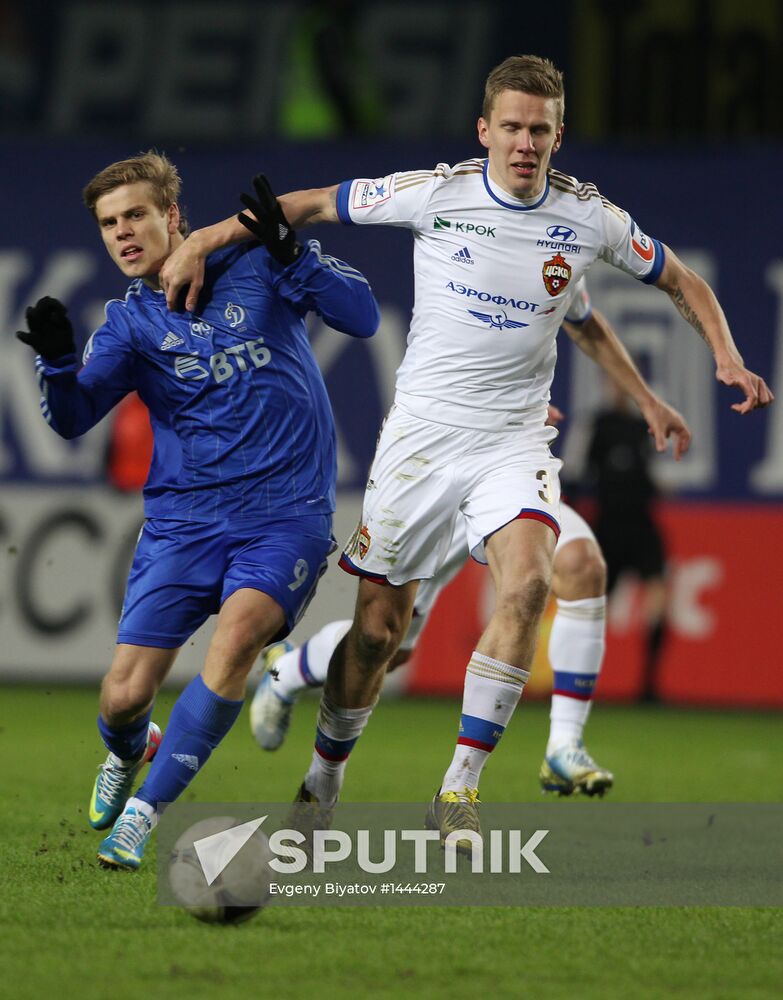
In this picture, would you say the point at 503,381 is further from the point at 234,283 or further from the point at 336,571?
the point at 336,571

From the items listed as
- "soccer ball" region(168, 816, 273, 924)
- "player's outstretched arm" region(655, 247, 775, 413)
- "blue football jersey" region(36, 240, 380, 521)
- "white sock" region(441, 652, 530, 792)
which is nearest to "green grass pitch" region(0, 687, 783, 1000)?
"soccer ball" region(168, 816, 273, 924)

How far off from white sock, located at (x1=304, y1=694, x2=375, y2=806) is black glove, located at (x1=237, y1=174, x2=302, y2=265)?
1.39 m

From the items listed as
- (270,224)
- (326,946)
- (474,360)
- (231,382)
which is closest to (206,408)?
(231,382)

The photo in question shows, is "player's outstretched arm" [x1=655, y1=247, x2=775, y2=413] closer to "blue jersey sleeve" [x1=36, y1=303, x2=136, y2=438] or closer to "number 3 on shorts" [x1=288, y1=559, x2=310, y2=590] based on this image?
"number 3 on shorts" [x1=288, y1=559, x2=310, y2=590]

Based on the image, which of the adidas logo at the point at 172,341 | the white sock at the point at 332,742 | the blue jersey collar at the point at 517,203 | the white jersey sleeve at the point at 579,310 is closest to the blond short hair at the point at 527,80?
the blue jersey collar at the point at 517,203

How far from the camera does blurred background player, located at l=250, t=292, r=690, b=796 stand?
6180 mm

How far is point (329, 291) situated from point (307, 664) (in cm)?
211

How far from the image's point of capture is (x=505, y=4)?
13.3 meters

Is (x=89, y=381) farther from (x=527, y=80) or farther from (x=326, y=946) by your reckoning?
(x=326, y=946)

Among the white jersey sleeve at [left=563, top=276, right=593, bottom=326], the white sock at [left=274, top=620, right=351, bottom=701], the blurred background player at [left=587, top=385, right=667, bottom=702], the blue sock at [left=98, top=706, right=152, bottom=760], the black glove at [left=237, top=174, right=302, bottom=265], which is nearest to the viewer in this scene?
the black glove at [left=237, top=174, right=302, bottom=265]

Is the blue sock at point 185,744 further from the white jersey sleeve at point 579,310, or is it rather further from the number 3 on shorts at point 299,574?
the white jersey sleeve at point 579,310

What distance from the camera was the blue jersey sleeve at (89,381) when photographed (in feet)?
16.8

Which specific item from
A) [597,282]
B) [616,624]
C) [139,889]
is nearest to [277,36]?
[597,282]

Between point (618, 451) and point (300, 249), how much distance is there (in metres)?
6.32
